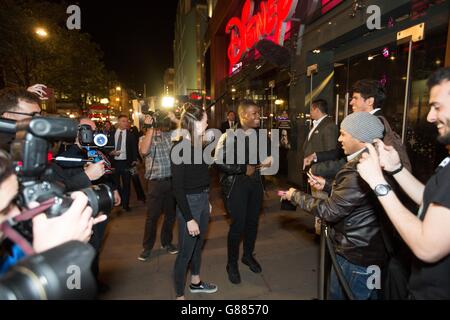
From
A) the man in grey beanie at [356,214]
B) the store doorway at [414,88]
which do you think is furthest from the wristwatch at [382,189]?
the store doorway at [414,88]

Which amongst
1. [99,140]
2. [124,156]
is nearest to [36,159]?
[99,140]

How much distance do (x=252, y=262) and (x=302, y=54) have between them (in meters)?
5.76

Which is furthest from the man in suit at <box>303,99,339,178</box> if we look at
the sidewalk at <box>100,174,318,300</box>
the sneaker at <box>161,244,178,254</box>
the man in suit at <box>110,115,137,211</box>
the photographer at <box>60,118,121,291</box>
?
the man in suit at <box>110,115,137,211</box>

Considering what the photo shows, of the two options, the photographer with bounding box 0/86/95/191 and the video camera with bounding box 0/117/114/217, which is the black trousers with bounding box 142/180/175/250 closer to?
the photographer with bounding box 0/86/95/191

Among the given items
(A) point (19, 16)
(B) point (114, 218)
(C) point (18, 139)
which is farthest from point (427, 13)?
(A) point (19, 16)

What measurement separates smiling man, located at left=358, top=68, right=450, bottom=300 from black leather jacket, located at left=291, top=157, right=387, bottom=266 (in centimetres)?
48

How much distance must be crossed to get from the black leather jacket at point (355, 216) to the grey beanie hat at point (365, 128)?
17 centimetres

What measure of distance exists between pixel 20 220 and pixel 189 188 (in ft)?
6.17

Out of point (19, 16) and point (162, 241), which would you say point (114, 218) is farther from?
point (19, 16)

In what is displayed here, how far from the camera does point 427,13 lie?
4062 millimetres

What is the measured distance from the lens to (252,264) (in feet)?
12.7

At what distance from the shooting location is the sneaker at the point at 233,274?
357 centimetres

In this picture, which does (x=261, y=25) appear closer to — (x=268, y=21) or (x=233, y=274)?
(x=268, y=21)

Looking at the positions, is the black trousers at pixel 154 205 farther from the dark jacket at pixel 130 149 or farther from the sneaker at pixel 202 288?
the dark jacket at pixel 130 149
